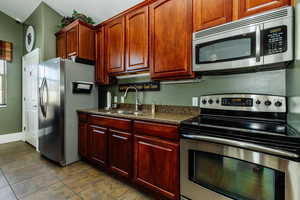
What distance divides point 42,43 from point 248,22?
353cm

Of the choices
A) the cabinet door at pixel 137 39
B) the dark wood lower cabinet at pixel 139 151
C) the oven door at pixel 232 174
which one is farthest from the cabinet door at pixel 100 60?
the oven door at pixel 232 174

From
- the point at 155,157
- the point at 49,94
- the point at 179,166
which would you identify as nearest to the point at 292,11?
the point at 179,166

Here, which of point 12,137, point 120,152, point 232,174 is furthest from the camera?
point 12,137

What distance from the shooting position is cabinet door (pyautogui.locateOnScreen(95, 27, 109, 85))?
2486mm

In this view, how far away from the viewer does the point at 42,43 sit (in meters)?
2.88

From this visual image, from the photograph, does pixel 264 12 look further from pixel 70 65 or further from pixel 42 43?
pixel 42 43

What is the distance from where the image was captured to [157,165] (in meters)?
1.46

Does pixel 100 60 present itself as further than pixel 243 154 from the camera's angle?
Yes

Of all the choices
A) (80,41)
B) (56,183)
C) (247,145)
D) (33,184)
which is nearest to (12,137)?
(33,184)

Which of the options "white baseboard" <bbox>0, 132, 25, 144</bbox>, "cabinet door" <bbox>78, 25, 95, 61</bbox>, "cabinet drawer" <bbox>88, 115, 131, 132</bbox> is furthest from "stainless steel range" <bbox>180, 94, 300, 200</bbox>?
"white baseboard" <bbox>0, 132, 25, 144</bbox>

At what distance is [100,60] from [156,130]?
1.77 meters

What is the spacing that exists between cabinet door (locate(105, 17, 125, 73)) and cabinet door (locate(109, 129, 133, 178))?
3.37 ft

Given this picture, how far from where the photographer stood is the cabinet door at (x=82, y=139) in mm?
2310

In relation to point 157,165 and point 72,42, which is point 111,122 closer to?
point 157,165
